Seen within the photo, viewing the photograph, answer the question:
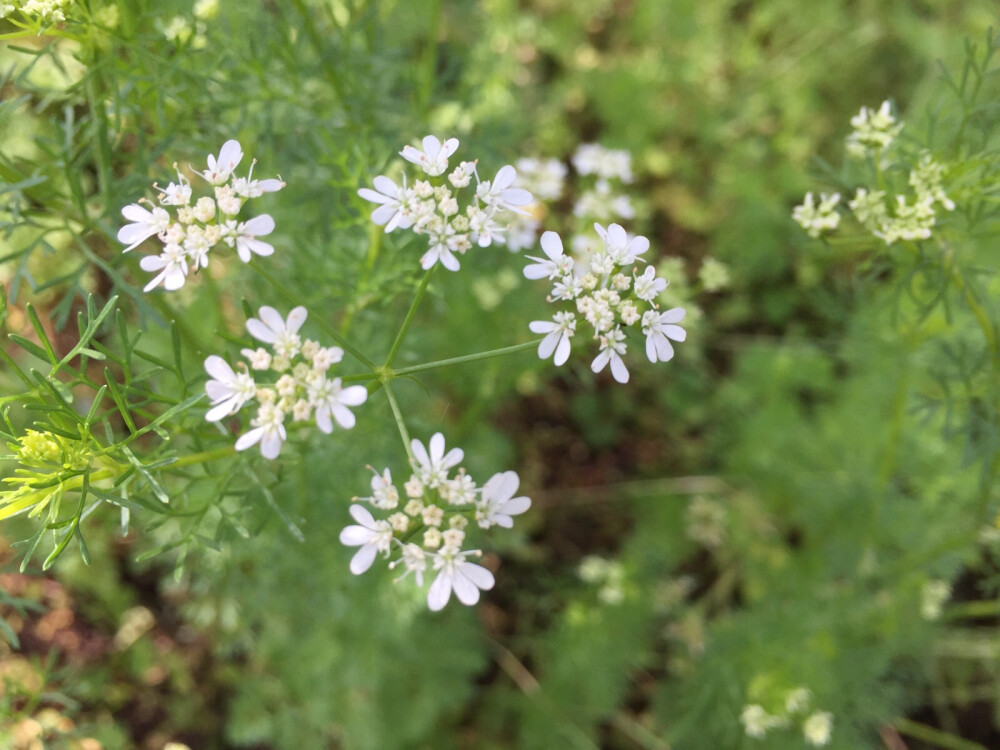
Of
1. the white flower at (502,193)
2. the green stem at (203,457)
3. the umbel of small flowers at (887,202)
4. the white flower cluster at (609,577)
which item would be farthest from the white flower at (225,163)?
the white flower cluster at (609,577)

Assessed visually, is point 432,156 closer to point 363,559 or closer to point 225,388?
point 225,388

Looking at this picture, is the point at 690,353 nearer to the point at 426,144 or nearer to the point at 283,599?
the point at 283,599

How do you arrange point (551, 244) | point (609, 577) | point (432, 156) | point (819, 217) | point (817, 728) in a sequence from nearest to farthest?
point (551, 244) < point (432, 156) < point (819, 217) < point (817, 728) < point (609, 577)

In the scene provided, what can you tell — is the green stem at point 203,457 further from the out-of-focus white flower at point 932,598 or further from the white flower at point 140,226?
the out-of-focus white flower at point 932,598

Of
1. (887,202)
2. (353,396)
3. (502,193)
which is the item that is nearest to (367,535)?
(353,396)

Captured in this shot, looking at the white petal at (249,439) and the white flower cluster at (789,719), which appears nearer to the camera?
the white petal at (249,439)

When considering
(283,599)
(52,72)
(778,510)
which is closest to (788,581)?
(778,510)
